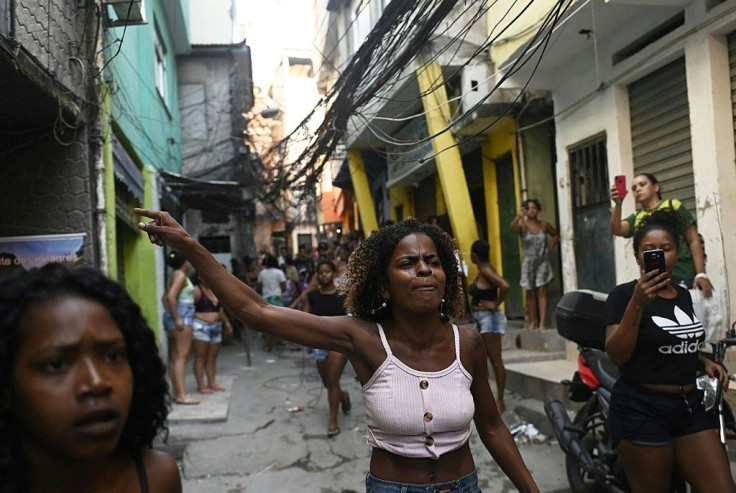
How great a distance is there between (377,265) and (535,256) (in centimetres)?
597

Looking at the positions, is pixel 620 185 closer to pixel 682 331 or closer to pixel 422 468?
pixel 682 331

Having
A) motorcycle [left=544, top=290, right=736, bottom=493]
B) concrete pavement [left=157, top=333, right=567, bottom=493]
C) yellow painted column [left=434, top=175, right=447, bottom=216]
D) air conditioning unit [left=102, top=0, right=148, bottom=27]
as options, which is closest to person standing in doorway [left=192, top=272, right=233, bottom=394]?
concrete pavement [left=157, top=333, right=567, bottom=493]

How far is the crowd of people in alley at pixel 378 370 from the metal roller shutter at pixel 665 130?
3.06 metres

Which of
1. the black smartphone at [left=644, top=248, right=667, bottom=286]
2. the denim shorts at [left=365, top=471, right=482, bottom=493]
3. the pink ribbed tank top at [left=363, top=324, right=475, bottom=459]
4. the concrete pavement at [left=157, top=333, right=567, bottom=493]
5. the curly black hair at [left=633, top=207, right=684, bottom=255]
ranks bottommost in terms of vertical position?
the concrete pavement at [left=157, top=333, right=567, bottom=493]

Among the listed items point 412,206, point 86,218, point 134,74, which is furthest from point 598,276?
point 412,206

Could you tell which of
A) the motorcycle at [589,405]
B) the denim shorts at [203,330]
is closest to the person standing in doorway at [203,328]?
the denim shorts at [203,330]

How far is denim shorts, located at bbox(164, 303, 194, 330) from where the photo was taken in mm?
6863

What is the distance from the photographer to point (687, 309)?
288 centimetres

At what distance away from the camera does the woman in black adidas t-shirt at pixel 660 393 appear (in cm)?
268

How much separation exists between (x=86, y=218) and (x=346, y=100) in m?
2.88

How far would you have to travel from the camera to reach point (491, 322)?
604 centimetres

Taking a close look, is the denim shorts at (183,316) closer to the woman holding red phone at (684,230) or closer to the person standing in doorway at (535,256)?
the person standing in doorway at (535,256)

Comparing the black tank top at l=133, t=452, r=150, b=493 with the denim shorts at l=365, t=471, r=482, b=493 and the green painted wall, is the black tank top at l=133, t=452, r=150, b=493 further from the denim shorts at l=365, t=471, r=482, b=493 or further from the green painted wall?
the green painted wall

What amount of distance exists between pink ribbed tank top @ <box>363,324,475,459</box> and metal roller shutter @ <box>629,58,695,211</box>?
465cm
